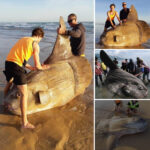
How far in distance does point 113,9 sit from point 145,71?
807 millimetres

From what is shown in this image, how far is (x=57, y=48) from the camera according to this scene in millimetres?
2404

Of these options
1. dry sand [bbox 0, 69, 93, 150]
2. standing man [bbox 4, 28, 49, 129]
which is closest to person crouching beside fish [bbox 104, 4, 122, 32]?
standing man [bbox 4, 28, 49, 129]

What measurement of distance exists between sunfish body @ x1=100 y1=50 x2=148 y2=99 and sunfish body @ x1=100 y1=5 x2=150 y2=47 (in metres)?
0.24

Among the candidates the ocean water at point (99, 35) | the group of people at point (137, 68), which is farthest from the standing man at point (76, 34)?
the group of people at point (137, 68)

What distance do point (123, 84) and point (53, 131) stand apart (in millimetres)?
992

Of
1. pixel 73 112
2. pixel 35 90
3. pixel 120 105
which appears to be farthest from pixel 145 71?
pixel 35 90

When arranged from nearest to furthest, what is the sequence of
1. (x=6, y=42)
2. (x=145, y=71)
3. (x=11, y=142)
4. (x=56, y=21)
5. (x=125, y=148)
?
1. (x=11, y=142)
2. (x=125, y=148)
3. (x=145, y=71)
4. (x=56, y=21)
5. (x=6, y=42)

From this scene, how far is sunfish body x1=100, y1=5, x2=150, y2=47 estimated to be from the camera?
7.77 feet

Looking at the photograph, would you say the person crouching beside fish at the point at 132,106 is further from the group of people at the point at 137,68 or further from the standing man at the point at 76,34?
the standing man at the point at 76,34

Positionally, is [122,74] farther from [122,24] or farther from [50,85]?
[50,85]

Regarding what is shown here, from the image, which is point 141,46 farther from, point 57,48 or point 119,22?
point 57,48

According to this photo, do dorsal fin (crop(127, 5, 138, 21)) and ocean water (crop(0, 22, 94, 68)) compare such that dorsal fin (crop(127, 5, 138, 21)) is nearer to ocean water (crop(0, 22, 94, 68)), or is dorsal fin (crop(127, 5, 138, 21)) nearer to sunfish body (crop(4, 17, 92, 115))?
ocean water (crop(0, 22, 94, 68))

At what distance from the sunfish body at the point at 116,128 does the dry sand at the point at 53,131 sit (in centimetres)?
16

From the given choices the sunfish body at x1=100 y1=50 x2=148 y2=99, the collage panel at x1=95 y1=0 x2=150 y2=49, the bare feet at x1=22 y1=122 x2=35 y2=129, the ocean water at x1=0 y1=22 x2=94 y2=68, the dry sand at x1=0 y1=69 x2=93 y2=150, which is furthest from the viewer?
the ocean water at x1=0 y1=22 x2=94 y2=68
